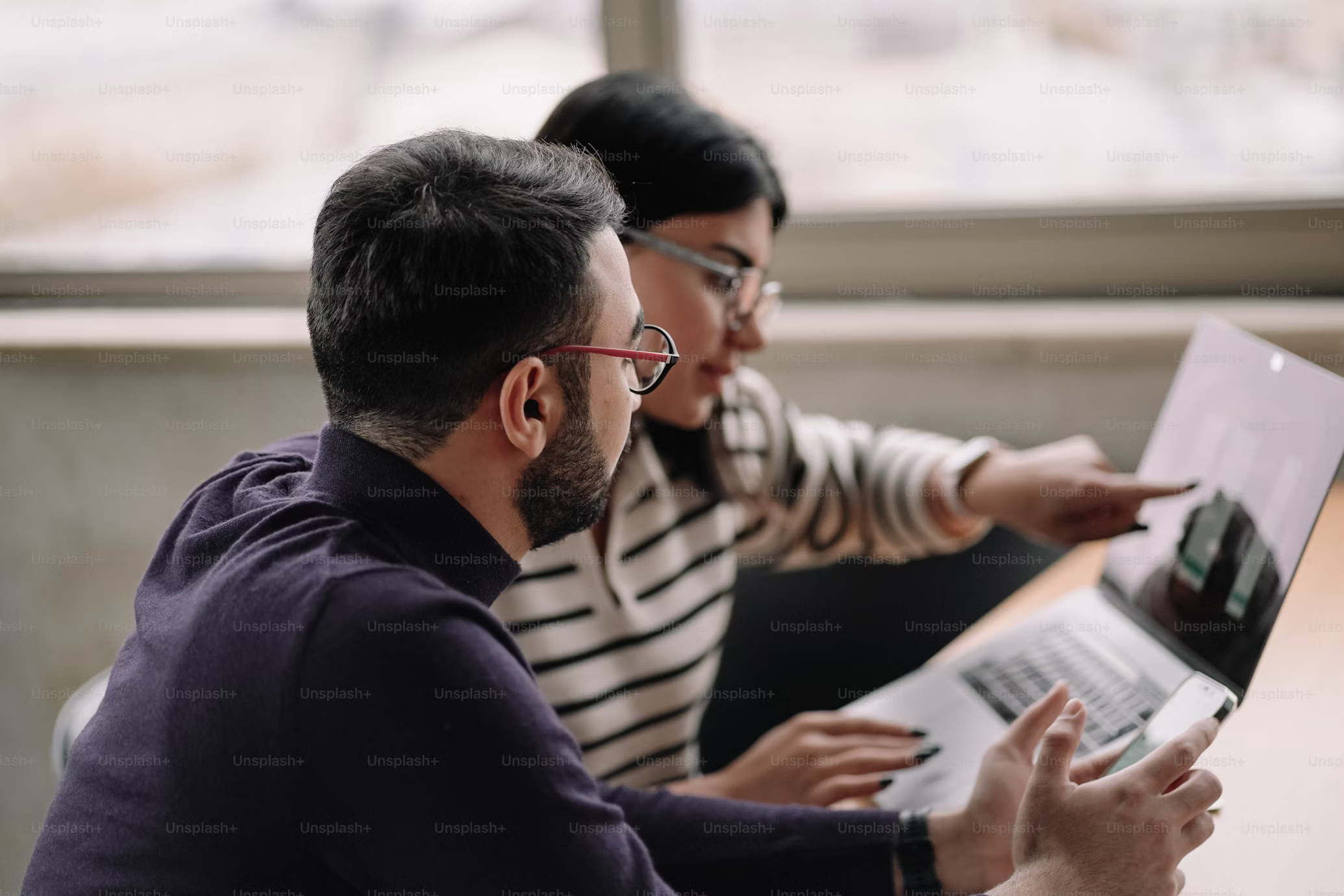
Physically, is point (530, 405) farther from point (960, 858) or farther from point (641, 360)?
point (960, 858)

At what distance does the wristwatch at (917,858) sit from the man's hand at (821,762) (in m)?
0.12

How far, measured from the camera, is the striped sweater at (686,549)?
116 cm

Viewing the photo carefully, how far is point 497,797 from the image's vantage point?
2.16ft

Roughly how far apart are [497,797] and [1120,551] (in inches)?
34.8

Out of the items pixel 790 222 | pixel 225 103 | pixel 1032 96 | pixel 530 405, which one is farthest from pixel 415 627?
pixel 225 103

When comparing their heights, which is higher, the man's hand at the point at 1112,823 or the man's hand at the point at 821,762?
the man's hand at the point at 1112,823

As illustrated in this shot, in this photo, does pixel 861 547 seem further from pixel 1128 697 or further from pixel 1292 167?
pixel 1292 167

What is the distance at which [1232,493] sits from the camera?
109cm

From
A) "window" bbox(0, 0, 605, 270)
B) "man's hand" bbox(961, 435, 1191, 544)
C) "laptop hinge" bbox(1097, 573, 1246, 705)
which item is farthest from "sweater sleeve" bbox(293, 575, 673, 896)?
"window" bbox(0, 0, 605, 270)

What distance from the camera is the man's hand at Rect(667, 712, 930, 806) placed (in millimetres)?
1052

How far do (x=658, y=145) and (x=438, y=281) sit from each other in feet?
1.49

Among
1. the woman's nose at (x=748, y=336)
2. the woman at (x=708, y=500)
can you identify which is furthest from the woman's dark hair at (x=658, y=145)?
the woman's nose at (x=748, y=336)

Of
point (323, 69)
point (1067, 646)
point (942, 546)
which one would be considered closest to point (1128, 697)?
point (1067, 646)

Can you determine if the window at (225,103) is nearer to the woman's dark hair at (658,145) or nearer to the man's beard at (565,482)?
the woman's dark hair at (658,145)
